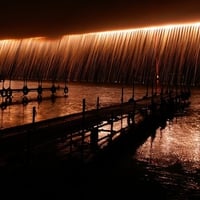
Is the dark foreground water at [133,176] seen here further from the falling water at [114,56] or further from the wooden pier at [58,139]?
the falling water at [114,56]

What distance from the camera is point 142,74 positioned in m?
30.1

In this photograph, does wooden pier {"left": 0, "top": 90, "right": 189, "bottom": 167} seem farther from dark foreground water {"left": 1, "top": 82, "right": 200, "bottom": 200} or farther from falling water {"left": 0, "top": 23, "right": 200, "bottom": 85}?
falling water {"left": 0, "top": 23, "right": 200, "bottom": 85}

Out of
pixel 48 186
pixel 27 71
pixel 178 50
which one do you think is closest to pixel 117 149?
pixel 48 186

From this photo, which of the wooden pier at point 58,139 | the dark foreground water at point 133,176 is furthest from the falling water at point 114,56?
the dark foreground water at point 133,176

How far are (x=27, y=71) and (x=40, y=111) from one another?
27.5 metres

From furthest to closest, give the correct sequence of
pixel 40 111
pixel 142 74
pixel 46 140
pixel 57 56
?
pixel 57 56 → pixel 142 74 → pixel 40 111 → pixel 46 140

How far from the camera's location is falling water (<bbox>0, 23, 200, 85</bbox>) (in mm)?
28000

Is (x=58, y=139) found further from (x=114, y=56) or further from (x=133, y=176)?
(x=114, y=56)

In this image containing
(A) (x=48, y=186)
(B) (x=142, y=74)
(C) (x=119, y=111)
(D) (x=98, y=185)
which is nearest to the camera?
(A) (x=48, y=186)

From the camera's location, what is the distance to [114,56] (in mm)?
32281

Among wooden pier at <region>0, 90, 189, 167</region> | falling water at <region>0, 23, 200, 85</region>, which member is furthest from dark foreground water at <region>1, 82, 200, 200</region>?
falling water at <region>0, 23, 200, 85</region>

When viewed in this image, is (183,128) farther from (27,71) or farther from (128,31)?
(27,71)

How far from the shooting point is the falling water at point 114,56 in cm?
2800

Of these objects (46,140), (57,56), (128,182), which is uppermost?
(57,56)
